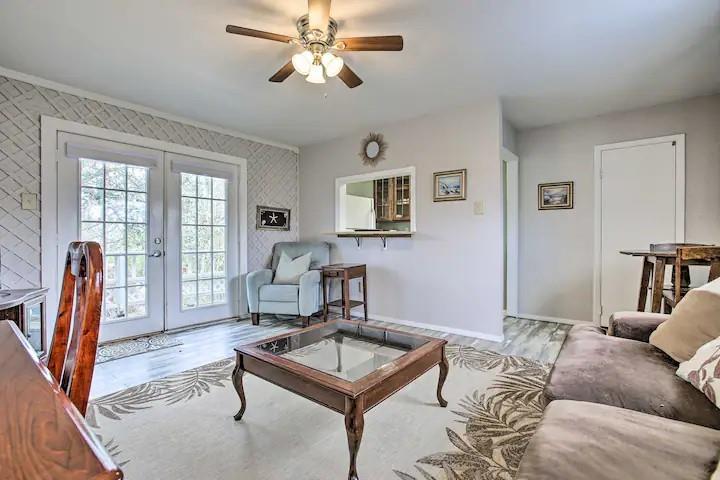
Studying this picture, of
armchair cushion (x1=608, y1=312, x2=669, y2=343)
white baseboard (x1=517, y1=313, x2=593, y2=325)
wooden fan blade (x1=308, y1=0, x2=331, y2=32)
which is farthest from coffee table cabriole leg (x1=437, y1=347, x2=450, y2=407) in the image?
white baseboard (x1=517, y1=313, x2=593, y2=325)

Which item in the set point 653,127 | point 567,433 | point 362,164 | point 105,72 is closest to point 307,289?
point 362,164

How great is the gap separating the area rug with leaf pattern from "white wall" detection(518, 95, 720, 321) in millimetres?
1977

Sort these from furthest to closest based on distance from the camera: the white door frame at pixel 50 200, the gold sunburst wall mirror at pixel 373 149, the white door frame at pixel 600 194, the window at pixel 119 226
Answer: the gold sunburst wall mirror at pixel 373 149
the white door frame at pixel 600 194
the window at pixel 119 226
the white door frame at pixel 50 200

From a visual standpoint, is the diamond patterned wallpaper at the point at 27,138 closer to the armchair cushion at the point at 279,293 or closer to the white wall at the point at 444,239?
the armchair cushion at the point at 279,293

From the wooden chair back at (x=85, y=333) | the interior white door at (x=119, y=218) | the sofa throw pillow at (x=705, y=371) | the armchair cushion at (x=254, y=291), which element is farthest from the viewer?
the armchair cushion at (x=254, y=291)

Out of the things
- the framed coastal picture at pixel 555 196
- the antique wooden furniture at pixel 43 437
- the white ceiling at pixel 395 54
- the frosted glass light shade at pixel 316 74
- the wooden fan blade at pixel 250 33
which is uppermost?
the white ceiling at pixel 395 54

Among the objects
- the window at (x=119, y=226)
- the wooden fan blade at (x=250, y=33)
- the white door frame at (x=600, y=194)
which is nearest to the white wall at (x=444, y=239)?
the white door frame at (x=600, y=194)

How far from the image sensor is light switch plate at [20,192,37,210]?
2.83m

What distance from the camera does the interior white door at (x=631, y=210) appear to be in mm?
3400

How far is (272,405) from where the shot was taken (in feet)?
6.86

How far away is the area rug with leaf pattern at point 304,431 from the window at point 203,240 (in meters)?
1.65

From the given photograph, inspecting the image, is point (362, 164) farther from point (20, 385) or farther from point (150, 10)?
point (20, 385)

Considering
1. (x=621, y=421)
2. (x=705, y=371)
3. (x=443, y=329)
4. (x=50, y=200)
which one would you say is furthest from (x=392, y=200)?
(x=621, y=421)

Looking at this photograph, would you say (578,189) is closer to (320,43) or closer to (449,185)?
(449,185)
